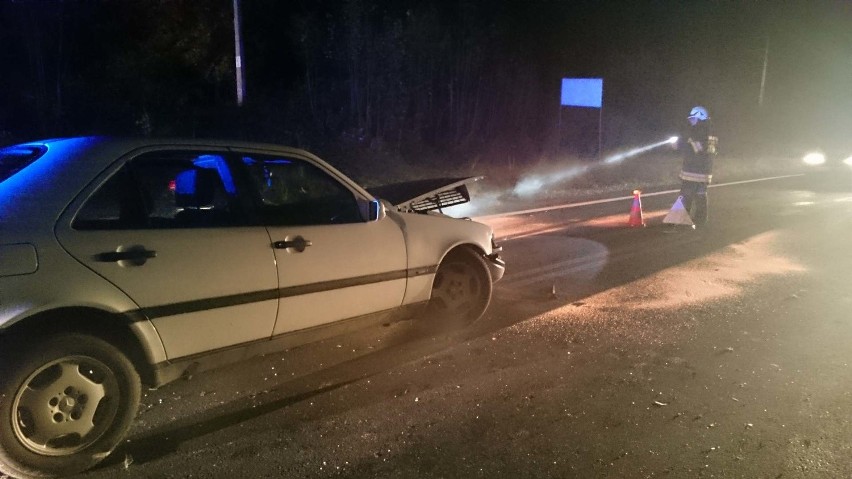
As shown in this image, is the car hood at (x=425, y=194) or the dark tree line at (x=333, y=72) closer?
the car hood at (x=425, y=194)

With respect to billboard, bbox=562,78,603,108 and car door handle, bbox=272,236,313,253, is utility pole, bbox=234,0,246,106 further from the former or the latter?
billboard, bbox=562,78,603,108

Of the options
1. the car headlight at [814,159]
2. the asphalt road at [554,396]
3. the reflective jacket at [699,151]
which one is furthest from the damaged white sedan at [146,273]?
the car headlight at [814,159]

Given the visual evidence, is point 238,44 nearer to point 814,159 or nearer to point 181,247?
point 181,247

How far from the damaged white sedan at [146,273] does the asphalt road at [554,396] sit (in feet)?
1.33

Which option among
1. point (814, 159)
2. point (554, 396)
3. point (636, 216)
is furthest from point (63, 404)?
point (814, 159)

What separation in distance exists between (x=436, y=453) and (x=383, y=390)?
899 millimetres

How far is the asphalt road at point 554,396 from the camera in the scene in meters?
3.55

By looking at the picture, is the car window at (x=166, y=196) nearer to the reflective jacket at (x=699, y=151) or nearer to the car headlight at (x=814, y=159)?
the reflective jacket at (x=699, y=151)

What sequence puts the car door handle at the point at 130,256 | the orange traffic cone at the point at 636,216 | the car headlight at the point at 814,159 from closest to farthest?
the car door handle at the point at 130,256 < the orange traffic cone at the point at 636,216 < the car headlight at the point at 814,159

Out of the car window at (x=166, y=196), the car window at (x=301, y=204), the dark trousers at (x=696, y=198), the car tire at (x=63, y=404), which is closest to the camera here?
the car tire at (x=63, y=404)

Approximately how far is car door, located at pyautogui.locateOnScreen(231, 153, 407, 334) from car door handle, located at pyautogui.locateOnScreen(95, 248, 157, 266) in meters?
0.76

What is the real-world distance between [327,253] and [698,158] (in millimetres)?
7824

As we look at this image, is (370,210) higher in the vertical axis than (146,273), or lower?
higher

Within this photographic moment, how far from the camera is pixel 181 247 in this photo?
364 centimetres
